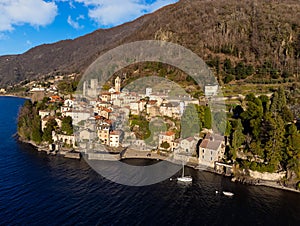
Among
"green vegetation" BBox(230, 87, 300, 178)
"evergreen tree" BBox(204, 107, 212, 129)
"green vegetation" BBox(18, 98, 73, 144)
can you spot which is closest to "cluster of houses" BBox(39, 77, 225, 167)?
"green vegetation" BBox(18, 98, 73, 144)

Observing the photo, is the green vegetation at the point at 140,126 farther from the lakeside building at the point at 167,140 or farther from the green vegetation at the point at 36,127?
the green vegetation at the point at 36,127

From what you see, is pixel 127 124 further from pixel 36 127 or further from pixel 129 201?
pixel 129 201

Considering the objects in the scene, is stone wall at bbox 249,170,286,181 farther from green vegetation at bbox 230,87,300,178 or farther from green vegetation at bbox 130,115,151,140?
green vegetation at bbox 130,115,151,140

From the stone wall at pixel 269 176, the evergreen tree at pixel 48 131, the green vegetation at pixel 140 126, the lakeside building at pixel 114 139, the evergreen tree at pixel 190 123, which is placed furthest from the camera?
the evergreen tree at pixel 48 131

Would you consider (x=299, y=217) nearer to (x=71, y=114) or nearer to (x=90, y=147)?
(x=90, y=147)

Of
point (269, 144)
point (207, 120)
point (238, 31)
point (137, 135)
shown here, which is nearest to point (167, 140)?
point (137, 135)

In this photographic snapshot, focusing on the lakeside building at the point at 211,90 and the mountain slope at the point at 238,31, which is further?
the mountain slope at the point at 238,31

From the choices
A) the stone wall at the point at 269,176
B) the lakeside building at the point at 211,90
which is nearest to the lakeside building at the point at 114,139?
the stone wall at the point at 269,176
